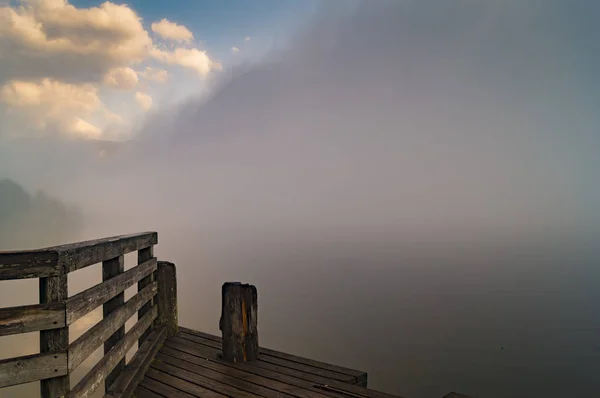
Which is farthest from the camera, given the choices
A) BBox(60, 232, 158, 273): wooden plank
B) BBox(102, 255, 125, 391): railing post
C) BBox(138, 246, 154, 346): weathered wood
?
BBox(138, 246, 154, 346): weathered wood

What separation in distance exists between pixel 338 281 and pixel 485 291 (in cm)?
2445

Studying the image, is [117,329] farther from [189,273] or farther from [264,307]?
[189,273]

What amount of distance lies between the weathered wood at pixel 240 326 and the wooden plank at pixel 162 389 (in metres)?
1.10

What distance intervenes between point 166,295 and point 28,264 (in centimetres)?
420

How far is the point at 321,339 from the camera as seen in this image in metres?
39.2

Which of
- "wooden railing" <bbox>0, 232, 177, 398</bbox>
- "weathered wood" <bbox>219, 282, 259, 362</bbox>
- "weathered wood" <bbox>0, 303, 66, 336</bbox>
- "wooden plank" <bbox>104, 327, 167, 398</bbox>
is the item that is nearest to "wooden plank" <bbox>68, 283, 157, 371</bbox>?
"wooden railing" <bbox>0, 232, 177, 398</bbox>

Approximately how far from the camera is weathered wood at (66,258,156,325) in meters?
3.26

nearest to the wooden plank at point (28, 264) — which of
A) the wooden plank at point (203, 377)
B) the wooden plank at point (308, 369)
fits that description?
the wooden plank at point (203, 377)

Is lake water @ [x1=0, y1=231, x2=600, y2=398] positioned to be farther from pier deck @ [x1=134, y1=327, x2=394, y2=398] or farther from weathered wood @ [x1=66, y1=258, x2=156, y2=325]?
weathered wood @ [x1=66, y1=258, x2=156, y2=325]

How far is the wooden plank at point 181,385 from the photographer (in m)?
4.64

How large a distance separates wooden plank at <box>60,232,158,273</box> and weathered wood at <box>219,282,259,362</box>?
149cm

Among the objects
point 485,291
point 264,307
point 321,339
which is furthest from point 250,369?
point 485,291

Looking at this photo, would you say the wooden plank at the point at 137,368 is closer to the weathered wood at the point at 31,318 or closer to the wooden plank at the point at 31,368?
the wooden plank at the point at 31,368

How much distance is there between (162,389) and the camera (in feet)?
15.8
